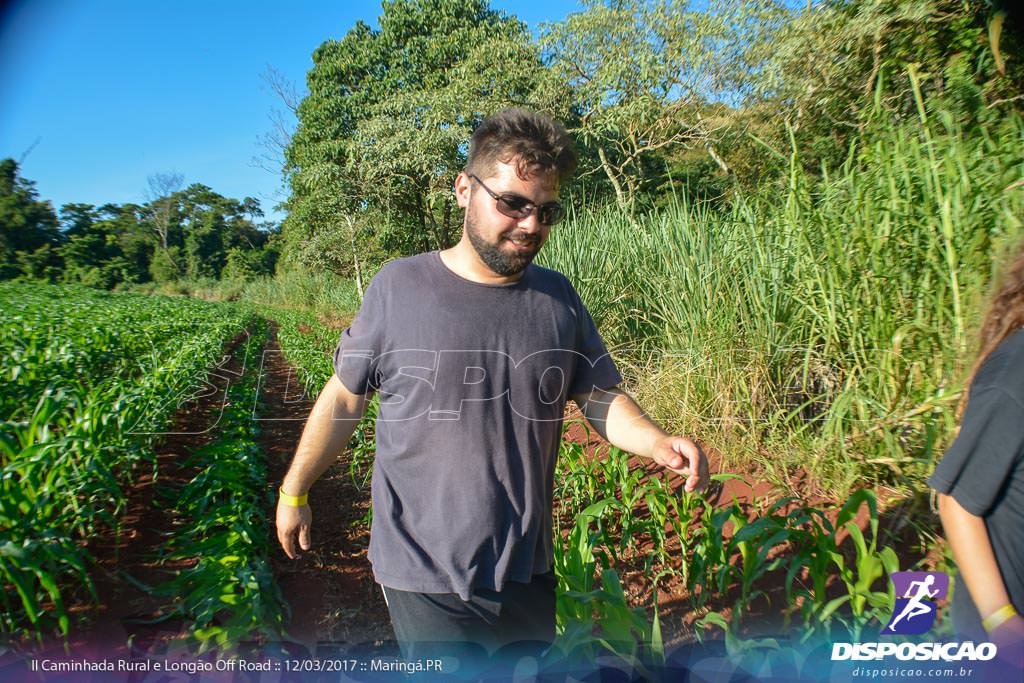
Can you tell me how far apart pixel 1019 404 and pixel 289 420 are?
225 inches

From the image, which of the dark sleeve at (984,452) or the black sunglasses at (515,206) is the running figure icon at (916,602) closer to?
the dark sleeve at (984,452)

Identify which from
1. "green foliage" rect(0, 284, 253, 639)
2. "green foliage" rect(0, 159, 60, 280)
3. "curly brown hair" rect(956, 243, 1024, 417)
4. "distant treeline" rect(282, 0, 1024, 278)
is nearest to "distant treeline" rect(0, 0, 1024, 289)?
"distant treeline" rect(282, 0, 1024, 278)

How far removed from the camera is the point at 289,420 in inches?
224

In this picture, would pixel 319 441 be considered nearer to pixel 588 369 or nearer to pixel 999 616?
pixel 588 369

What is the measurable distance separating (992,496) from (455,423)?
1.11 metres

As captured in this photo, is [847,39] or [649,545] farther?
[847,39]

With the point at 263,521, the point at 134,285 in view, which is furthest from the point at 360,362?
the point at 134,285

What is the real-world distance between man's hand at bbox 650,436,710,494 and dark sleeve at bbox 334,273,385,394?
75 cm

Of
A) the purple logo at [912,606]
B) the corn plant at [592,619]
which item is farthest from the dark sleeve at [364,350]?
the purple logo at [912,606]

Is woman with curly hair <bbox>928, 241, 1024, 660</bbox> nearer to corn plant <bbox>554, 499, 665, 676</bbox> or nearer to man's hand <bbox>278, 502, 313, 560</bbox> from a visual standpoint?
corn plant <bbox>554, 499, 665, 676</bbox>

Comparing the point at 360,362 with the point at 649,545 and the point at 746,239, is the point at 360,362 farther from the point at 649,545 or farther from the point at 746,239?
the point at 746,239

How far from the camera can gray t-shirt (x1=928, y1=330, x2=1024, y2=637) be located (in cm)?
105

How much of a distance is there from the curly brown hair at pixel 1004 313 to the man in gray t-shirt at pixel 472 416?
0.68 metres

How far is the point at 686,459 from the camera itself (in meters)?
1.38
